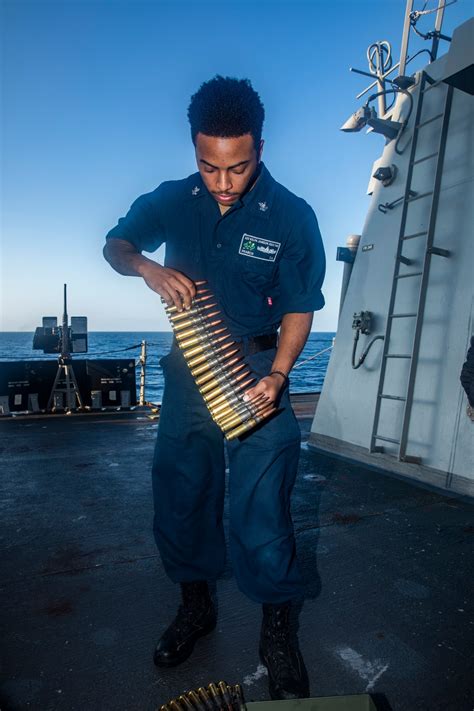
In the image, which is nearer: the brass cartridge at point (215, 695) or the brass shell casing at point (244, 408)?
the brass cartridge at point (215, 695)

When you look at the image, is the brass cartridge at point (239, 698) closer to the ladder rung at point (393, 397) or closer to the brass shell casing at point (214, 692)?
the brass shell casing at point (214, 692)

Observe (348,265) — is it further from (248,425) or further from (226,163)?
(248,425)

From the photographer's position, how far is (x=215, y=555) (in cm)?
250

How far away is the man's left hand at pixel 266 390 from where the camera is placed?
84.9 inches

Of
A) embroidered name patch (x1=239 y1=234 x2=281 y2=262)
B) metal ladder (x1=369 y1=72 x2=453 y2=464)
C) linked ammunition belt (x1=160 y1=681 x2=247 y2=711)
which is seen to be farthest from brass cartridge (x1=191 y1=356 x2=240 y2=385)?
metal ladder (x1=369 y1=72 x2=453 y2=464)

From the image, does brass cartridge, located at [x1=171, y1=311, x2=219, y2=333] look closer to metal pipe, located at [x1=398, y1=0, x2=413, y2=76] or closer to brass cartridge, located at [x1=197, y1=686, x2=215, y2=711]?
brass cartridge, located at [x1=197, y1=686, x2=215, y2=711]

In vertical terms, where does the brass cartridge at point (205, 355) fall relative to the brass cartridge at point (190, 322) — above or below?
below

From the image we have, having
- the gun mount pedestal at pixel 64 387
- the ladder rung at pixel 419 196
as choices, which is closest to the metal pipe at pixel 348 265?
the ladder rung at pixel 419 196

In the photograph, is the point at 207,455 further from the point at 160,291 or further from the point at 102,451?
the point at 102,451

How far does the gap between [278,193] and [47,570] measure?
2.75m

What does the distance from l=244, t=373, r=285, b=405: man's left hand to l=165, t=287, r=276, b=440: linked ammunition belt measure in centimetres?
4

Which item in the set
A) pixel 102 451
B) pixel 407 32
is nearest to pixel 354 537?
pixel 102 451

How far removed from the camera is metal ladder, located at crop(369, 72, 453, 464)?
5438mm

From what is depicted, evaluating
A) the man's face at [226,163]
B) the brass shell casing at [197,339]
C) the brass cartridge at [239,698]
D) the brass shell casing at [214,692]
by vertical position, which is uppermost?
the man's face at [226,163]
